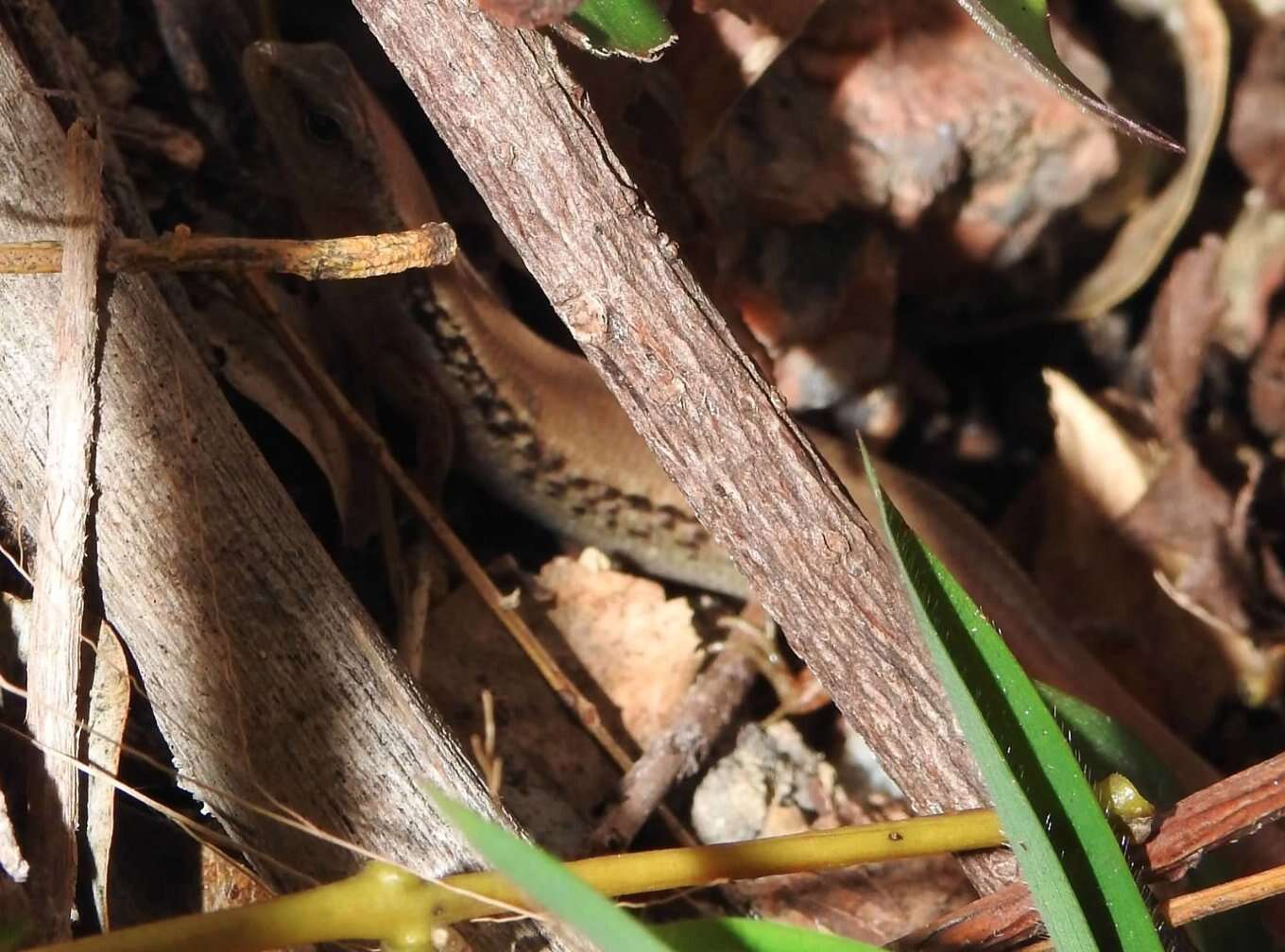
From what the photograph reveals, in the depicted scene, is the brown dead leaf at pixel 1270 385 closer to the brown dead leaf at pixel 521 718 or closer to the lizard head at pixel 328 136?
the brown dead leaf at pixel 521 718

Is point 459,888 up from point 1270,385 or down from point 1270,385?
down

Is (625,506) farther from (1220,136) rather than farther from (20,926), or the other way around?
(1220,136)

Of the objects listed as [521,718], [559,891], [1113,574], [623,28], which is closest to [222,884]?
[521,718]

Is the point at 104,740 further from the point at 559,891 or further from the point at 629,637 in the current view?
the point at 629,637

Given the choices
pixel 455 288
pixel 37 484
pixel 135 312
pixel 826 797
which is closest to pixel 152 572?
pixel 37 484

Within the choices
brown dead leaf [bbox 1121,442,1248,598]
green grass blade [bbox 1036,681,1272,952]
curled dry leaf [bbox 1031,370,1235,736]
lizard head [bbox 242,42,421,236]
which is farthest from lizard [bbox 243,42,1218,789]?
green grass blade [bbox 1036,681,1272,952]

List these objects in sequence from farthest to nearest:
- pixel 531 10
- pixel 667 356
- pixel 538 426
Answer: pixel 538 426
pixel 667 356
pixel 531 10
